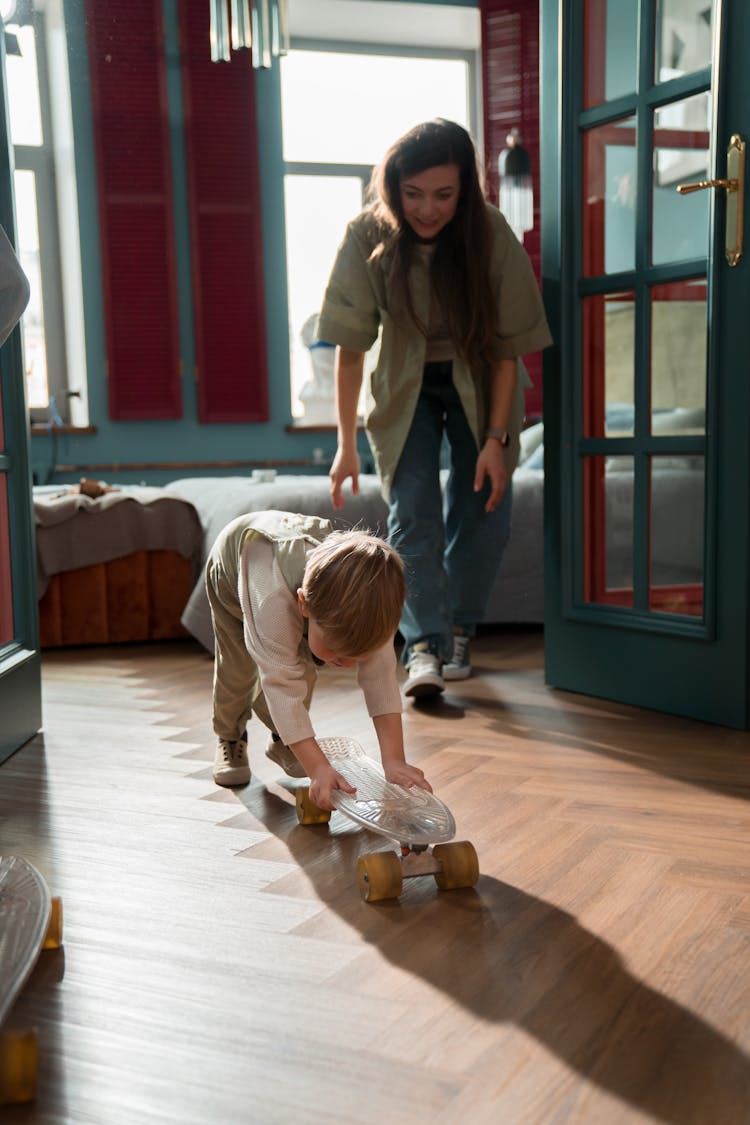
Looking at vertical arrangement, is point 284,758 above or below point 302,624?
below

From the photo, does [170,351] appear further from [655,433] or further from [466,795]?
[466,795]

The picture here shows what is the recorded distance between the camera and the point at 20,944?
3.84ft

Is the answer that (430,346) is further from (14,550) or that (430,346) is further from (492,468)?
(14,550)

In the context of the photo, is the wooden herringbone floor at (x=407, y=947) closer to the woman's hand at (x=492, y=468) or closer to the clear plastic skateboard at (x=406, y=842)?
the clear plastic skateboard at (x=406, y=842)

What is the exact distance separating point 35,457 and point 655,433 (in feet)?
12.6

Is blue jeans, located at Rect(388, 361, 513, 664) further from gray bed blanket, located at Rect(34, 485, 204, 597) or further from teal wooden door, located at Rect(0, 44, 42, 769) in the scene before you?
gray bed blanket, located at Rect(34, 485, 204, 597)

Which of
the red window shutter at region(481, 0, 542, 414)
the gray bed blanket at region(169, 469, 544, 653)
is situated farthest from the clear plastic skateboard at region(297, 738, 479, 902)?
the red window shutter at region(481, 0, 542, 414)

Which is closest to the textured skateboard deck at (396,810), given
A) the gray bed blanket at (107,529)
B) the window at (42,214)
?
the gray bed blanket at (107,529)

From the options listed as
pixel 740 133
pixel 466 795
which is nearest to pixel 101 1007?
pixel 466 795

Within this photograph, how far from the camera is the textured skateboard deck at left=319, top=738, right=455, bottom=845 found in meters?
1.41

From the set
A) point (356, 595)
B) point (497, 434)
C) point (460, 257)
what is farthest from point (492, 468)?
point (356, 595)

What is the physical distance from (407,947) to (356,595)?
1.37ft

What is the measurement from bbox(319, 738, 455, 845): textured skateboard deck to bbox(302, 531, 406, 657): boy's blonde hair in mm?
206

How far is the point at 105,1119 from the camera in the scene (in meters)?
0.93
